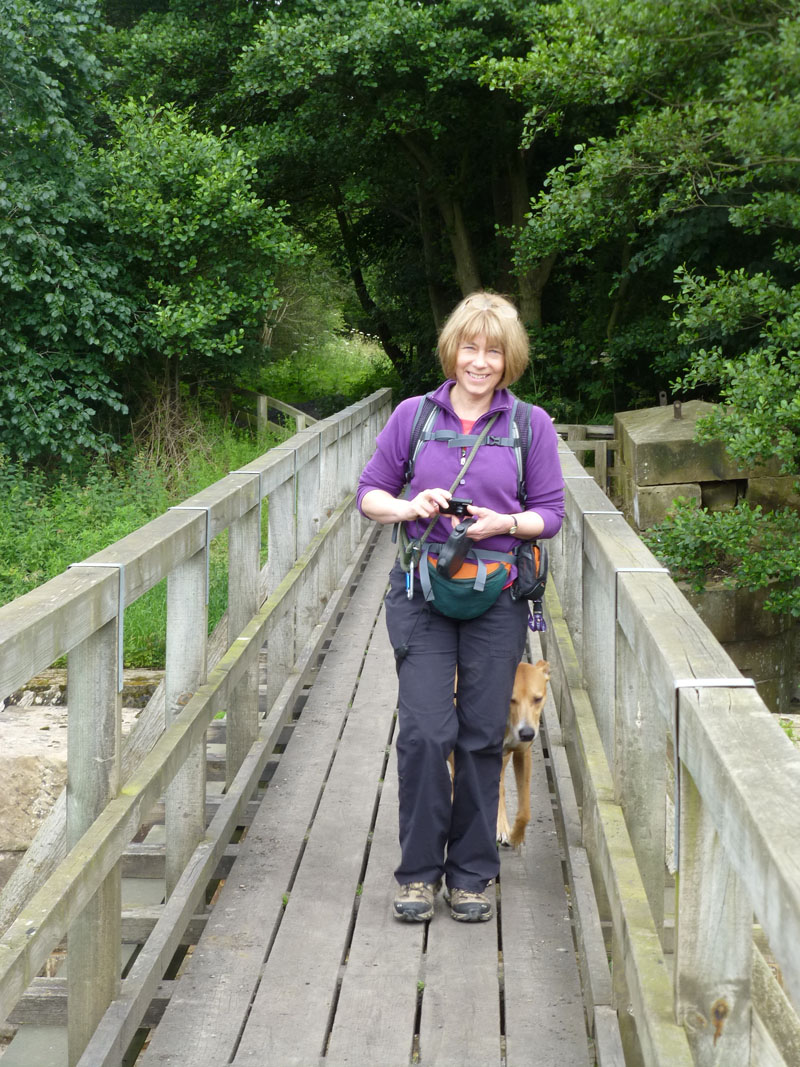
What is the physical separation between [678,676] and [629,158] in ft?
37.0

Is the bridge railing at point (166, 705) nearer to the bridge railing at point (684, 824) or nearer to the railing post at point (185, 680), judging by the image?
the railing post at point (185, 680)

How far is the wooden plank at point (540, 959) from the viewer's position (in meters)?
3.06

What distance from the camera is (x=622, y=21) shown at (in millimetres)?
11641

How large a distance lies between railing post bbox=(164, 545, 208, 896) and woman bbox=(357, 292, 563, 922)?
0.65 meters

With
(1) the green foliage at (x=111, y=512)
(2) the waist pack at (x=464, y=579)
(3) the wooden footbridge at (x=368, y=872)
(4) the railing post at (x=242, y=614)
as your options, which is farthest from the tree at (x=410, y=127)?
(2) the waist pack at (x=464, y=579)

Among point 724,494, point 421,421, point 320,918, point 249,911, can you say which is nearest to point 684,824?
point 421,421

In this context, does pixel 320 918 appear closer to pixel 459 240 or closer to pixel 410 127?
pixel 410 127

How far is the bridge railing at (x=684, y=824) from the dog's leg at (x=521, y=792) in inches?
9.0

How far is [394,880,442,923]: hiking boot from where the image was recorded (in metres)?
3.66

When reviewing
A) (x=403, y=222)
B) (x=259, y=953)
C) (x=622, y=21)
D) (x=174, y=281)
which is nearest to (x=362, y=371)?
(x=403, y=222)

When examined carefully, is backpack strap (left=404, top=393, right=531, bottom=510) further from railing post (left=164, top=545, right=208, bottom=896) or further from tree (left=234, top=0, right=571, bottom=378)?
tree (left=234, top=0, right=571, bottom=378)

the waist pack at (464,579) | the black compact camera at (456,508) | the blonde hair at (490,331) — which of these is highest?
the blonde hair at (490,331)

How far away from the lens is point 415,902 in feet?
12.0

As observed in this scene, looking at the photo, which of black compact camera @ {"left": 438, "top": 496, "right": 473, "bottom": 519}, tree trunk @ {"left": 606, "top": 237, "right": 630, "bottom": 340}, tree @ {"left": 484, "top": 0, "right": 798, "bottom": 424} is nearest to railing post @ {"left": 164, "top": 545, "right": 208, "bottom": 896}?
black compact camera @ {"left": 438, "top": 496, "right": 473, "bottom": 519}
